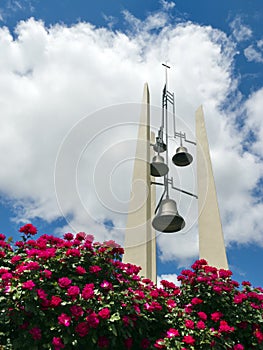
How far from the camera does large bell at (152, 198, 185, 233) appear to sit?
167 inches

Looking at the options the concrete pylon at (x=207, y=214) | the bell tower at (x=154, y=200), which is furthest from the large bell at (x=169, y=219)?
the concrete pylon at (x=207, y=214)

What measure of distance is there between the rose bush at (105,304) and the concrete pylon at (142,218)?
140cm

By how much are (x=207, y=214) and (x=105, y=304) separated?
10.4 ft

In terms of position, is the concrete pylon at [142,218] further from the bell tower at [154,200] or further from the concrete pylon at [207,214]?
the concrete pylon at [207,214]

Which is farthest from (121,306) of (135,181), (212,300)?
(135,181)

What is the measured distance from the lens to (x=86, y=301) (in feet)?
8.48

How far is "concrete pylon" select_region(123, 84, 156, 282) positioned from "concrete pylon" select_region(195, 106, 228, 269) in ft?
2.50

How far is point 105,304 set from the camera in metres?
2.66

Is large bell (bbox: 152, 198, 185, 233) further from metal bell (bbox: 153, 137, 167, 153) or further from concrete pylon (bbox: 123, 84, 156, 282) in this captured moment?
metal bell (bbox: 153, 137, 167, 153)

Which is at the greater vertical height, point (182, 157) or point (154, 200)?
point (182, 157)

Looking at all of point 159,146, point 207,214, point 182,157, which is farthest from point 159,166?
point 207,214

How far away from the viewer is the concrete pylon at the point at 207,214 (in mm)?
5145

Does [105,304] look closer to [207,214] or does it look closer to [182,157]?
[207,214]

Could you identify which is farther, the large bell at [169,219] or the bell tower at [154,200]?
the bell tower at [154,200]
